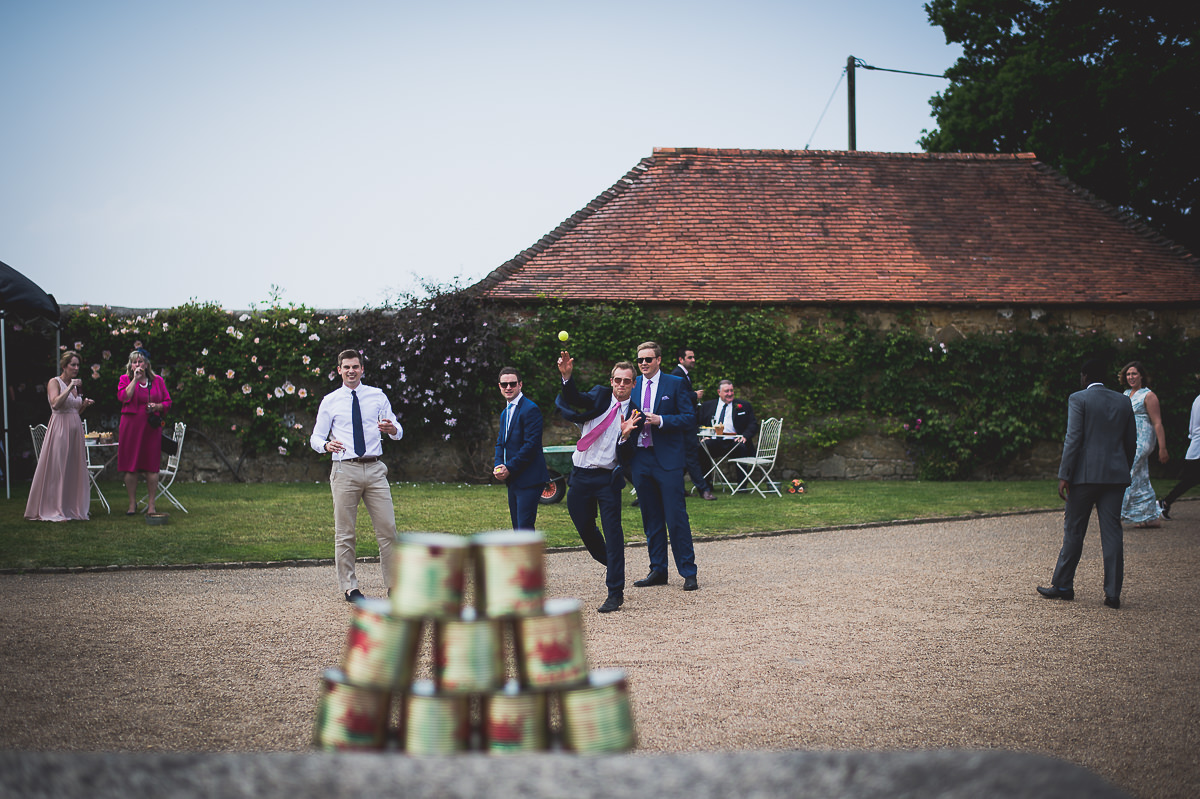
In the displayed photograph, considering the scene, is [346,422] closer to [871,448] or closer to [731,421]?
[731,421]

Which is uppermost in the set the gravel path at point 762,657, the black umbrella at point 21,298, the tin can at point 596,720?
the black umbrella at point 21,298

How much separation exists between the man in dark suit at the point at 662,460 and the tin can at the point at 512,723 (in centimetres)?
537

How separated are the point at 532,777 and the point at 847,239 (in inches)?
774

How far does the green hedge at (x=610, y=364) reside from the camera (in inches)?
701

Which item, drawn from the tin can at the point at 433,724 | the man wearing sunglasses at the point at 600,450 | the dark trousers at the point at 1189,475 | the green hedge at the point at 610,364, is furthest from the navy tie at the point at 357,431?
the green hedge at the point at 610,364

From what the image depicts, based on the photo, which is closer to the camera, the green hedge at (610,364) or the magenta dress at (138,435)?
the magenta dress at (138,435)

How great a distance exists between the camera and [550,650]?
7.94 ft

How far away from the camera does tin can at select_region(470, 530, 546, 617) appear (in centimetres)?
246

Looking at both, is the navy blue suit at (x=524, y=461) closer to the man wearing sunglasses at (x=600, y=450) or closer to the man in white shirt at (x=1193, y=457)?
the man wearing sunglasses at (x=600, y=450)

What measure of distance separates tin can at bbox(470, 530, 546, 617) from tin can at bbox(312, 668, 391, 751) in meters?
0.36

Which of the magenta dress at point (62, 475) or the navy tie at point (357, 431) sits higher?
the navy tie at point (357, 431)

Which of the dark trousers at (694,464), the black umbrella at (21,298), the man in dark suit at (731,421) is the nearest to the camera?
the dark trousers at (694,464)

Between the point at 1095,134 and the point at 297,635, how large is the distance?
27552 mm

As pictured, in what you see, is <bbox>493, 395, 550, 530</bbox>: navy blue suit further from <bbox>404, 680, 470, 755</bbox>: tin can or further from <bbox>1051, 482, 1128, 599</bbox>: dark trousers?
<bbox>404, 680, 470, 755</bbox>: tin can
